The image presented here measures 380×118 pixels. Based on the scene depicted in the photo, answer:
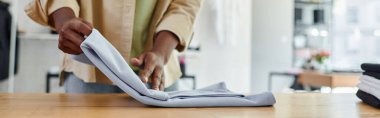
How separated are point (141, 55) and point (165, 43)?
0.38 feet

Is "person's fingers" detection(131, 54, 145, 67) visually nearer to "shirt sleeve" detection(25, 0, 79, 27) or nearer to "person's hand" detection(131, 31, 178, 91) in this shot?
"person's hand" detection(131, 31, 178, 91)

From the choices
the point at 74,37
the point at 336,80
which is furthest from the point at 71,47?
the point at 336,80

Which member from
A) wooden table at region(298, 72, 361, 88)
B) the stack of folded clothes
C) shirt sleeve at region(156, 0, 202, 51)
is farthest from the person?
wooden table at region(298, 72, 361, 88)

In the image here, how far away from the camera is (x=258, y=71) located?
5301 millimetres

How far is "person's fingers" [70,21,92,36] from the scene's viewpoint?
64 centimetres

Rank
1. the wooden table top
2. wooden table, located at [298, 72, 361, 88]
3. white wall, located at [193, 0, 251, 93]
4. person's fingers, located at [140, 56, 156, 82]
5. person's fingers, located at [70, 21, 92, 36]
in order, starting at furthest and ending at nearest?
white wall, located at [193, 0, 251, 93]
wooden table, located at [298, 72, 361, 88]
person's fingers, located at [140, 56, 156, 82]
person's fingers, located at [70, 21, 92, 36]
the wooden table top

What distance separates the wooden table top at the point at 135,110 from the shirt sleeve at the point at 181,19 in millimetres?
283

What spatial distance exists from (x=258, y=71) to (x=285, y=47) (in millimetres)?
474

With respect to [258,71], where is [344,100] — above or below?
above

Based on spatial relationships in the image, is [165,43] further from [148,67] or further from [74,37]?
[74,37]

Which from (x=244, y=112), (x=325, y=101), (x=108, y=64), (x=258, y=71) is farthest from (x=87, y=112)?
(x=258, y=71)

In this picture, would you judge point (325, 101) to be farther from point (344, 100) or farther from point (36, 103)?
point (36, 103)

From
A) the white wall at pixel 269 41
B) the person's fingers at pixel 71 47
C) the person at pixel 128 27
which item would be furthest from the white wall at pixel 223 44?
the person's fingers at pixel 71 47

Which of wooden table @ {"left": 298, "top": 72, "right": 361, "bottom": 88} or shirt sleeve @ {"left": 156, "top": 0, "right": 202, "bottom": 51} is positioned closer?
shirt sleeve @ {"left": 156, "top": 0, "right": 202, "bottom": 51}
